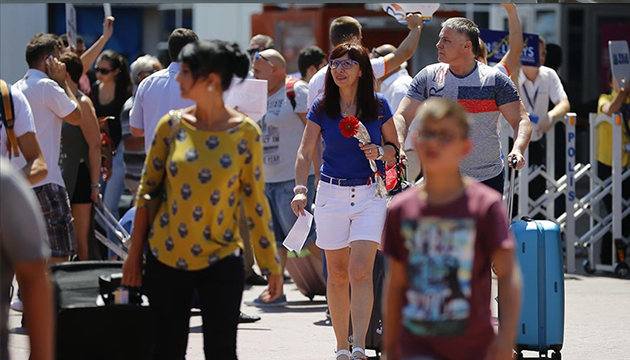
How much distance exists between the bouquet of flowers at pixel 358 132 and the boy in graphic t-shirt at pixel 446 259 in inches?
103

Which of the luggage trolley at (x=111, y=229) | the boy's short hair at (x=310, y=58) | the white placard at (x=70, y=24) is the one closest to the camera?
the luggage trolley at (x=111, y=229)

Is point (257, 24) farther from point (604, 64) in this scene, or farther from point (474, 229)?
point (474, 229)

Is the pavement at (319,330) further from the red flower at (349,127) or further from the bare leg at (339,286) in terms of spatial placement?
the red flower at (349,127)

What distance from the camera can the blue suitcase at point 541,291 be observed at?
21.7 feet

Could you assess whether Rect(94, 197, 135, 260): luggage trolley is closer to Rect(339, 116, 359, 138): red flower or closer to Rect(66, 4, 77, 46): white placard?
Rect(66, 4, 77, 46): white placard

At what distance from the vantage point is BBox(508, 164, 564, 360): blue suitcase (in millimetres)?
6613

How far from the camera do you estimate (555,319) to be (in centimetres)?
661

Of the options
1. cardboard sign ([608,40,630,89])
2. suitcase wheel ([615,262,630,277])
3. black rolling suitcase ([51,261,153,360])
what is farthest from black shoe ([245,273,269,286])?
black rolling suitcase ([51,261,153,360])

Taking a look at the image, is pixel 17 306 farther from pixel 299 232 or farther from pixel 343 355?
pixel 343 355

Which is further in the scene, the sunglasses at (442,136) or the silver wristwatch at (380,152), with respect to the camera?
the silver wristwatch at (380,152)

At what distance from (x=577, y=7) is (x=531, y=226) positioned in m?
13.3

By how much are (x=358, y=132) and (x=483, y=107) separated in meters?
0.80

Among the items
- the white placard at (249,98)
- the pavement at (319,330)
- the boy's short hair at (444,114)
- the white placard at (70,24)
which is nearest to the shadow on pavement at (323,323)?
the pavement at (319,330)

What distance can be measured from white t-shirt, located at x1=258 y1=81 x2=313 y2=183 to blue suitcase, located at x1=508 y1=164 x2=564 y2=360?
312 cm
